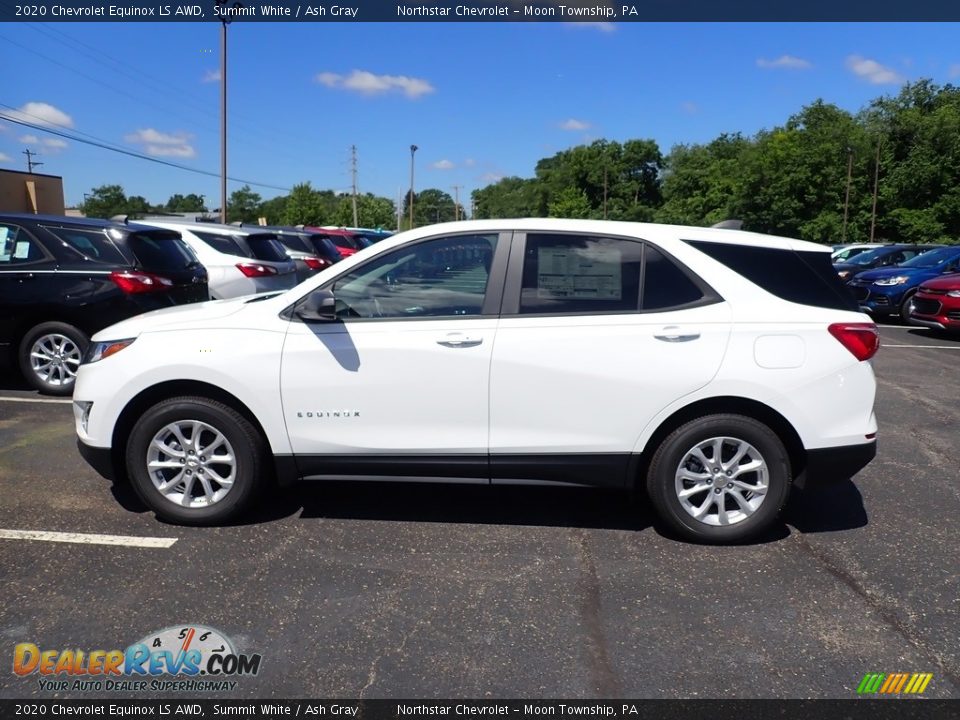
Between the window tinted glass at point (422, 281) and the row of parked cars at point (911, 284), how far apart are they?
9276mm

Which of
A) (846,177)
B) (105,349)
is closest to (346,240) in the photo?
(105,349)

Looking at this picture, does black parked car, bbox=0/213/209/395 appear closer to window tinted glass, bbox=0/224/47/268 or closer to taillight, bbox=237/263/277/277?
window tinted glass, bbox=0/224/47/268

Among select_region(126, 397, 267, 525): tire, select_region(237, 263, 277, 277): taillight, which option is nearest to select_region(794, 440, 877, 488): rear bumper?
select_region(126, 397, 267, 525): tire

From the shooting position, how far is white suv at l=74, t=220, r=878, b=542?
12.8ft

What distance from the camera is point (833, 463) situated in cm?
394

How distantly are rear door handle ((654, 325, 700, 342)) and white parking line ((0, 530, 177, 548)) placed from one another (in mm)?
2836

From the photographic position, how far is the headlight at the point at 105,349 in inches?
165

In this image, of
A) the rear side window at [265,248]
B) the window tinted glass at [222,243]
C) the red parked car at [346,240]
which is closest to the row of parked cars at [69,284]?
the window tinted glass at [222,243]

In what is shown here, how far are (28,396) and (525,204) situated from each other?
113230 mm

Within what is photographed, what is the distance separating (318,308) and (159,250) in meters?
4.35

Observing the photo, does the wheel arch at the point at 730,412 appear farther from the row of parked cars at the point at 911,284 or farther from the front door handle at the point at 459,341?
the row of parked cars at the point at 911,284

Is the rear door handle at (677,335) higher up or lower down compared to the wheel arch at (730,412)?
higher up

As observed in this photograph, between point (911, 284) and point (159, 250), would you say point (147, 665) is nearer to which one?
point (159, 250)

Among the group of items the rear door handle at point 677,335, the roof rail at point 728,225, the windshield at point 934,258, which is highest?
the windshield at point 934,258
